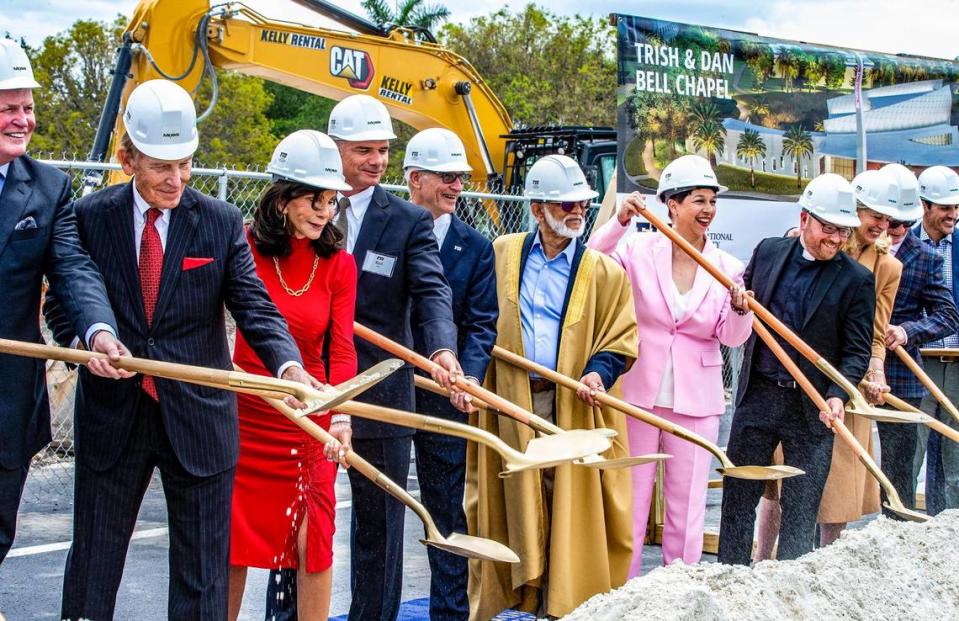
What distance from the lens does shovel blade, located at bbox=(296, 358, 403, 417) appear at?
401cm

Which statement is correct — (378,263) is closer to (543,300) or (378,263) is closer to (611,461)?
(543,300)

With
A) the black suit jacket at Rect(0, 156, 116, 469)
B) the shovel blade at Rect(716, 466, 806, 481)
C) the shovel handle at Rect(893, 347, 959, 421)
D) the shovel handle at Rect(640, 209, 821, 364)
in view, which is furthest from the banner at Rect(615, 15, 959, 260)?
the black suit jacket at Rect(0, 156, 116, 469)

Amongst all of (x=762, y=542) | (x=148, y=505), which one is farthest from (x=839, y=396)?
(x=148, y=505)

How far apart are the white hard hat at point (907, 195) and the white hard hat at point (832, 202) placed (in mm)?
A: 891

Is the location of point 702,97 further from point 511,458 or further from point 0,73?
point 0,73

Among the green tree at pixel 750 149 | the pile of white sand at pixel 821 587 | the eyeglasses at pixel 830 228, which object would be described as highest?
the green tree at pixel 750 149

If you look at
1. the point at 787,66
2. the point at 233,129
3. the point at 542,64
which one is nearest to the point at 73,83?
the point at 233,129

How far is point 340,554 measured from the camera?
7238 mm

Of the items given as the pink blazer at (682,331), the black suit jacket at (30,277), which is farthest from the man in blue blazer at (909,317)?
the black suit jacket at (30,277)

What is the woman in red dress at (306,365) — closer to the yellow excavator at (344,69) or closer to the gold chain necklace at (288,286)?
the gold chain necklace at (288,286)

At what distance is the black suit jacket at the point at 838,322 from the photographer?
6285mm

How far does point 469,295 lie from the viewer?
5777mm

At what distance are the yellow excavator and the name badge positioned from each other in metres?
5.29

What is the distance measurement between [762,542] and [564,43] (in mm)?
29362
